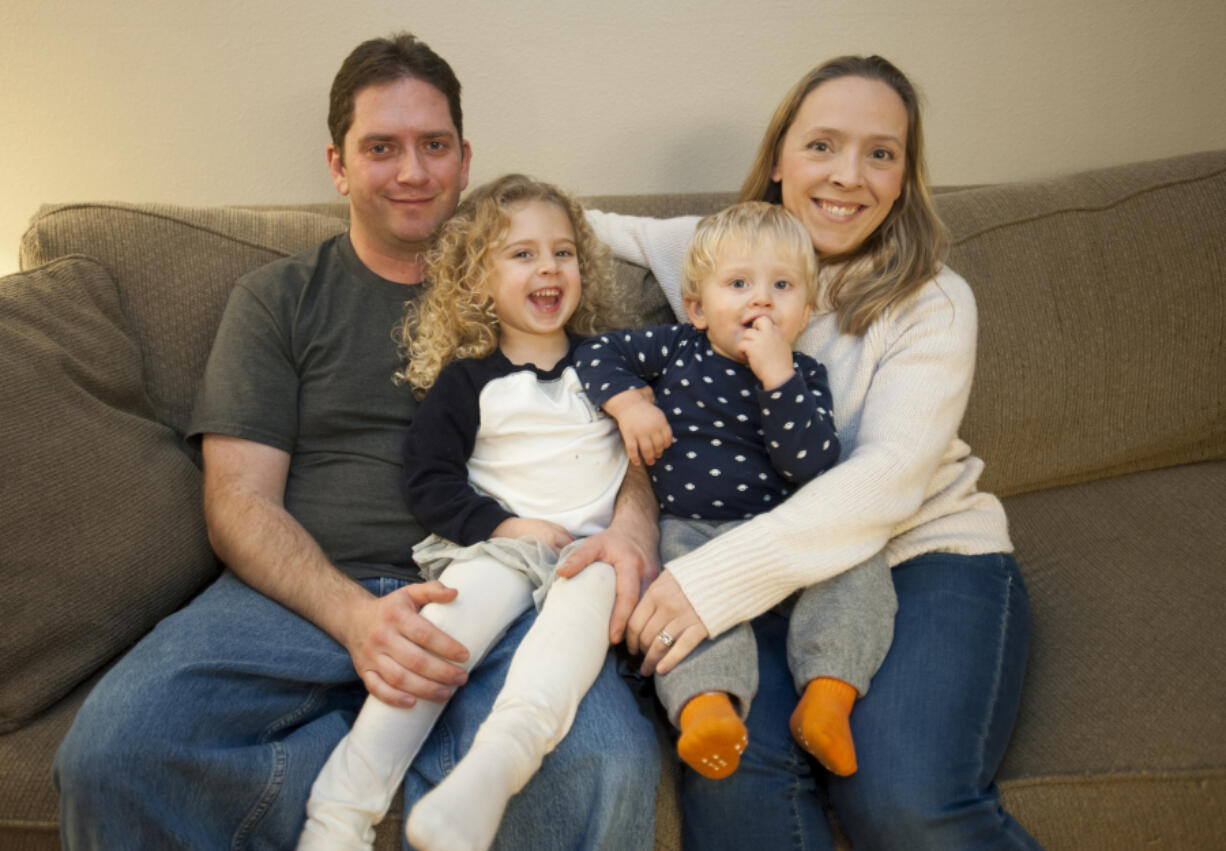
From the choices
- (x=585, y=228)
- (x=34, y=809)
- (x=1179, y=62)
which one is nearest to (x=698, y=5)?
(x=585, y=228)

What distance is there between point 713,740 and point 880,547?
0.44 metres

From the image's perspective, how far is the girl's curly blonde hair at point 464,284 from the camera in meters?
1.46

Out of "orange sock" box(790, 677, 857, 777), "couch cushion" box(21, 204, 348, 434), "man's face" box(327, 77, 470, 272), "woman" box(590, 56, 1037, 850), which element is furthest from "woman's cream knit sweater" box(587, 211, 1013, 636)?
"couch cushion" box(21, 204, 348, 434)

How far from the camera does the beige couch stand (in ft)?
3.77

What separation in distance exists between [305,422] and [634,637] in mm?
712

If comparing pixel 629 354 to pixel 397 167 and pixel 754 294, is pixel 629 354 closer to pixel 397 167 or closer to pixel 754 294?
pixel 754 294

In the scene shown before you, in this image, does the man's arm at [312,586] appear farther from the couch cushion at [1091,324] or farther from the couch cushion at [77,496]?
the couch cushion at [1091,324]

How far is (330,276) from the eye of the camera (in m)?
1.58

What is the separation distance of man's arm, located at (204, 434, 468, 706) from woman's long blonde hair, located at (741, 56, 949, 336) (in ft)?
2.75

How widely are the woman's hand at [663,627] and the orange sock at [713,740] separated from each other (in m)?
0.10

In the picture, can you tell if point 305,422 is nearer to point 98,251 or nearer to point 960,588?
point 98,251

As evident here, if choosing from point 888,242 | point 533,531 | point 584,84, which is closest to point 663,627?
point 533,531

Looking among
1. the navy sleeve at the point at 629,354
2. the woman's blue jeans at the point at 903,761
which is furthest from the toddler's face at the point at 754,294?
the woman's blue jeans at the point at 903,761

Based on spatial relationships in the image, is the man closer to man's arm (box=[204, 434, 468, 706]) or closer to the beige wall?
man's arm (box=[204, 434, 468, 706])
